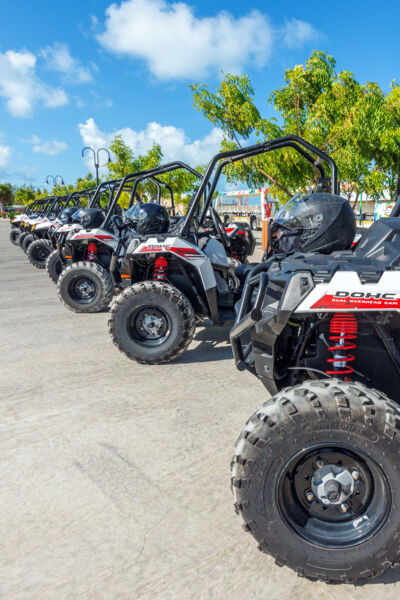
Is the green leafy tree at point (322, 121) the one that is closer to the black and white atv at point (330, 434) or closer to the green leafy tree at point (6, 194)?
the black and white atv at point (330, 434)

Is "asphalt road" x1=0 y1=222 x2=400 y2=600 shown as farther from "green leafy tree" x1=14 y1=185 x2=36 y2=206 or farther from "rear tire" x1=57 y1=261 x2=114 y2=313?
"green leafy tree" x1=14 y1=185 x2=36 y2=206

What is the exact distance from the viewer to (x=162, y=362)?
4.23 m

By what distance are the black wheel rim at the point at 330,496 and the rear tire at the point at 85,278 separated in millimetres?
5211

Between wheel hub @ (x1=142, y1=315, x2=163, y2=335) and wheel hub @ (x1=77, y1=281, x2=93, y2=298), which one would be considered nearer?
wheel hub @ (x1=142, y1=315, x2=163, y2=335)

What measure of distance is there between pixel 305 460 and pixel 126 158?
19.7m

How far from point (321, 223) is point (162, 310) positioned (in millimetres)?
2132

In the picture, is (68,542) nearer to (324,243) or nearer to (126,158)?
(324,243)

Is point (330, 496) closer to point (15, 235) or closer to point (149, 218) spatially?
point (149, 218)

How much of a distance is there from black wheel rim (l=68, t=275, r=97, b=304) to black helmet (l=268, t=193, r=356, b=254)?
4630mm

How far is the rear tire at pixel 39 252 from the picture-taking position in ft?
40.3

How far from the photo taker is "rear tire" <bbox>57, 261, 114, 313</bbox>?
21.4ft

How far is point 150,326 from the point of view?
14.2 ft

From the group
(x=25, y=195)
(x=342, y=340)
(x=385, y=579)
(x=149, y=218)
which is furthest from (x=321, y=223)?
(x=25, y=195)

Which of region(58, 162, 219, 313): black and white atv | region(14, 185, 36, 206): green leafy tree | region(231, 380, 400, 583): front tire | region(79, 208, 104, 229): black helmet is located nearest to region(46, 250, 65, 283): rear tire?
region(79, 208, 104, 229): black helmet
